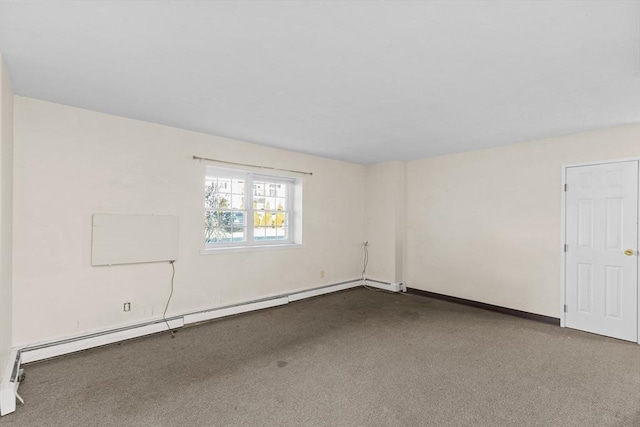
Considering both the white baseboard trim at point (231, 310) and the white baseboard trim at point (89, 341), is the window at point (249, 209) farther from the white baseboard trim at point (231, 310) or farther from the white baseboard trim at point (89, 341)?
the white baseboard trim at point (89, 341)

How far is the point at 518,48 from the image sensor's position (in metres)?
1.91

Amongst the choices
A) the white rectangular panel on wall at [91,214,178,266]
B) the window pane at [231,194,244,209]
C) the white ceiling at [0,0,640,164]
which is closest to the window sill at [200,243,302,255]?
the white rectangular panel on wall at [91,214,178,266]

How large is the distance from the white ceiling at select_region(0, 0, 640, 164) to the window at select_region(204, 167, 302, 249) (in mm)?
1047

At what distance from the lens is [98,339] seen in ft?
9.95

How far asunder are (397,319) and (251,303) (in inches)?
79.6

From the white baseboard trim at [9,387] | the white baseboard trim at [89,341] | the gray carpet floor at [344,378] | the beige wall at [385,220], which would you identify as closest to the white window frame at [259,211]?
the white baseboard trim at [89,341]

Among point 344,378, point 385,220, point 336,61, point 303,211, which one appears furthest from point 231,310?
point 336,61

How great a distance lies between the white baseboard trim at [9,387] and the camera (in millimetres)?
2010

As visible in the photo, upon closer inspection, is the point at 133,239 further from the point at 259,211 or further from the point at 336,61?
the point at 336,61

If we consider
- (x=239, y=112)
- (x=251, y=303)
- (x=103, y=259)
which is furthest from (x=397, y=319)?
(x=103, y=259)

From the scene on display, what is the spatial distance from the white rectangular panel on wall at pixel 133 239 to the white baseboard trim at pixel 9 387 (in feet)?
3.27

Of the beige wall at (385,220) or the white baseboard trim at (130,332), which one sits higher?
the beige wall at (385,220)

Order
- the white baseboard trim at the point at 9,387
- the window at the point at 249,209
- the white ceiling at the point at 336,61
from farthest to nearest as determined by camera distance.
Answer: the window at the point at 249,209, the white baseboard trim at the point at 9,387, the white ceiling at the point at 336,61

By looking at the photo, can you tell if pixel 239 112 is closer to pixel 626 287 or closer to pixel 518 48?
pixel 518 48
